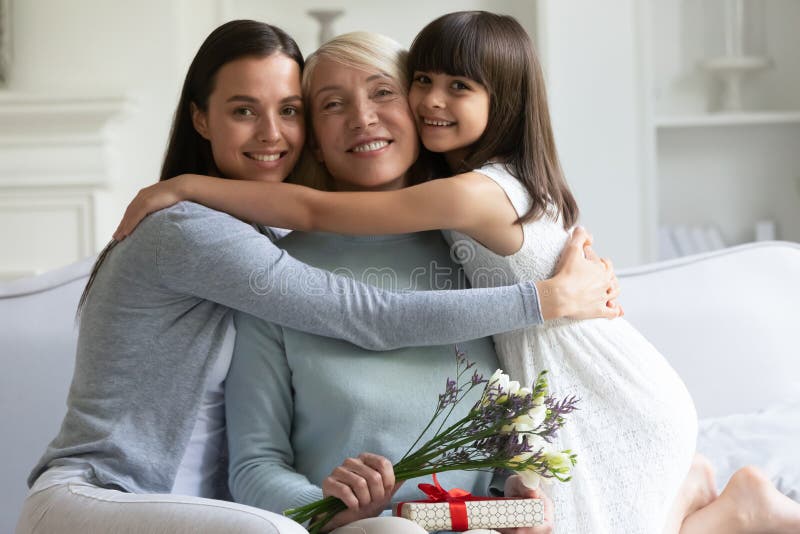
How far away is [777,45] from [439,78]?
2835 millimetres

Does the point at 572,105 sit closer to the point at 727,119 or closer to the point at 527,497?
the point at 727,119

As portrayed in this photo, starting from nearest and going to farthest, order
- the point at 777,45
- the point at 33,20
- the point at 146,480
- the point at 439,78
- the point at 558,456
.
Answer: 1. the point at 558,456
2. the point at 146,480
3. the point at 439,78
4. the point at 33,20
5. the point at 777,45

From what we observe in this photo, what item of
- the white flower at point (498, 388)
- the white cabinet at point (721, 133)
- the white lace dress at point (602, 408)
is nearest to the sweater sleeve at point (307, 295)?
the white lace dress at point (602, 408)

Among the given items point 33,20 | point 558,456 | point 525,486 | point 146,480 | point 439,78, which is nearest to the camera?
point 558,456

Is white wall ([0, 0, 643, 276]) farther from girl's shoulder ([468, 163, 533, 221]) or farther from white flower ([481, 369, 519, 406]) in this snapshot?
white flower ([481, 369, 519, 406])

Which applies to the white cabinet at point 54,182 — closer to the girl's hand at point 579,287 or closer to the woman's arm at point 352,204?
the woman's arm at point 352,204

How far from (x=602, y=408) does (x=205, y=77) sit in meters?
0.90

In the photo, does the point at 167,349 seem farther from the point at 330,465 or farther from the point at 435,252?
the point at 435,252

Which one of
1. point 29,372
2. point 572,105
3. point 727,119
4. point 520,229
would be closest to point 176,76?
point 572,105

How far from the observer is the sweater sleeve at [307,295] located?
1.60m

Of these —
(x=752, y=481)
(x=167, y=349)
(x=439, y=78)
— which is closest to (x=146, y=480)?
(x=167, y=349)

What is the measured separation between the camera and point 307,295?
162 centimetres

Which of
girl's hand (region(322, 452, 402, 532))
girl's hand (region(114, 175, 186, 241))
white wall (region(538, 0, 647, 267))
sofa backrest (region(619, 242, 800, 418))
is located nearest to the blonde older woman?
girl's hand (region(322, 452, 402, 532))

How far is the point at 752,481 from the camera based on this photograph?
192 centimetres
